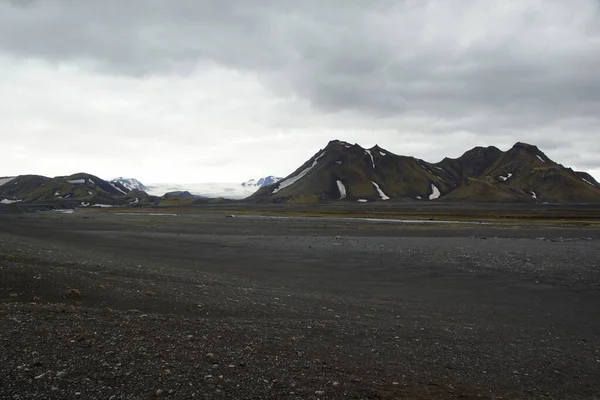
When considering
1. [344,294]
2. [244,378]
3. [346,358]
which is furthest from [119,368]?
[344,294]

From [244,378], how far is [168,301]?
7021 mm

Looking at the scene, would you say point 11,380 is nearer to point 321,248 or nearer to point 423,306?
A: point 423,306

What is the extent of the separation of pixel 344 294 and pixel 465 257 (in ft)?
54.0

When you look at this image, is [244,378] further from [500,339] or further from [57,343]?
[500,339]

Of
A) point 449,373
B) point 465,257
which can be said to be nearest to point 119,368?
point 449,373

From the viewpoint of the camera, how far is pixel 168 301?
47.4 feet

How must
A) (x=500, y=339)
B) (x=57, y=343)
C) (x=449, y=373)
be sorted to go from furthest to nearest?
1. (x=500, y=339)
2. (x=449, y=373)
3. (x=57, y=343)

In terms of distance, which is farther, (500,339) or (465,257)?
(465,257)

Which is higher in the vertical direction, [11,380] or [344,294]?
[11,380]

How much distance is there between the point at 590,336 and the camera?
14.1 meters

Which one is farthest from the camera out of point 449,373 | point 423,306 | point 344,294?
point 344,294

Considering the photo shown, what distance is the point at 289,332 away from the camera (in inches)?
474

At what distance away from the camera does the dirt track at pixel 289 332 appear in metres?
8.16

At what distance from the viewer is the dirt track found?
8.16 metres
